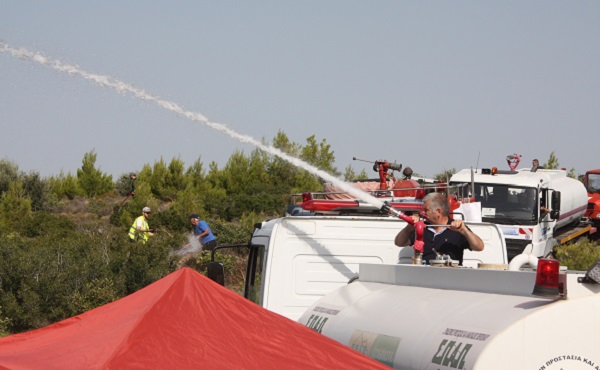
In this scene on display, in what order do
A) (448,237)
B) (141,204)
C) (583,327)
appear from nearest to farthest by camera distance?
1. (583,327)
2. (448,237)
3. (141,204)

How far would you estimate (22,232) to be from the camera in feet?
97.6

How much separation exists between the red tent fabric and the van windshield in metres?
18.0

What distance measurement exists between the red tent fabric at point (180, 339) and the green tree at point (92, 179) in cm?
3761

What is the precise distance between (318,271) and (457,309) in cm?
359

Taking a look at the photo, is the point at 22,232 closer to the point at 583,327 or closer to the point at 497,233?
the point at 497,233

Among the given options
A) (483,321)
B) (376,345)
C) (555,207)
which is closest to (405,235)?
(376,345)

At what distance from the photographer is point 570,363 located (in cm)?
555

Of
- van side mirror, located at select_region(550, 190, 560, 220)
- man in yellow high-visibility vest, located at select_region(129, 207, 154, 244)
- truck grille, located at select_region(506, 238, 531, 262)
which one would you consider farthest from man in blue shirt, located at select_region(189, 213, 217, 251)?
van side mirror, located at select_region(550, 190, 560, 220)

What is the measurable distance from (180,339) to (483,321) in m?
1.61

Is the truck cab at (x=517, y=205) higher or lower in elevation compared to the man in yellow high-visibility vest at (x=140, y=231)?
higher

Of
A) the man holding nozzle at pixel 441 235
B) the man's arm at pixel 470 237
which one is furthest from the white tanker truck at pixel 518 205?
the man's arm at pixel 470 237

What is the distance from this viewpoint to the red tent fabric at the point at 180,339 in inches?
223

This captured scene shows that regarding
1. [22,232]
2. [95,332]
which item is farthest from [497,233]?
[22,232]

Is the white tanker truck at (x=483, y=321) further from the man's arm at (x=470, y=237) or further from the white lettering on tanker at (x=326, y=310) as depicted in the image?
the man's arm at (x=470, y=237)
